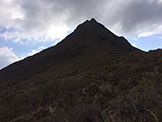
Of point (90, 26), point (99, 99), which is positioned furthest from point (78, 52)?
point (99, 99)

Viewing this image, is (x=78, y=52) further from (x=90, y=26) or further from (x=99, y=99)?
(x=99, y=99)

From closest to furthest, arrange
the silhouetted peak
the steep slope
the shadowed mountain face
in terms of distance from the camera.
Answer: the shadowed mountain face, the steep slope, the silhouetted peak

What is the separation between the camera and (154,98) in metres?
4.99

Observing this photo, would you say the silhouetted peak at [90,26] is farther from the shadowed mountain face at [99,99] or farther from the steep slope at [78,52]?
the shadowed mountain face at [99,99]

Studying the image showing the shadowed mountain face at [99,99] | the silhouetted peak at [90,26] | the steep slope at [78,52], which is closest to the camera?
the shadowed mountain face at [99,99]

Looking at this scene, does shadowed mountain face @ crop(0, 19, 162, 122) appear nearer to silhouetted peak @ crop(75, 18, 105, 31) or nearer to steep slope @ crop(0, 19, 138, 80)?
steep slope @ crop(0, 19, 138, 80)

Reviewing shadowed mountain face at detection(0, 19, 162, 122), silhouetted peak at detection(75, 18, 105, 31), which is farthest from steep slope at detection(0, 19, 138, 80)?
shadowed mountain face at detection(0, 19, 162, 122)

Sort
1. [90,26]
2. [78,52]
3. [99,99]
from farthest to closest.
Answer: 1. [90,26]
2. [78,52]
3. [99,99]

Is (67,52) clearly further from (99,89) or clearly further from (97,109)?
(97,109)

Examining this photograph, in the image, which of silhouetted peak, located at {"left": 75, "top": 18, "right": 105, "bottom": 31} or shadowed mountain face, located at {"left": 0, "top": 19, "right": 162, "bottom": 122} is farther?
silhouetted peak, located at {"left": 75, "top": 18, "right": 105, "bottom": 31}

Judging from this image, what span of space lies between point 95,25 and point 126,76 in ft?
169

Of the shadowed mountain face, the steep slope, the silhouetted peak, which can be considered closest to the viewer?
the shadowed mountain face

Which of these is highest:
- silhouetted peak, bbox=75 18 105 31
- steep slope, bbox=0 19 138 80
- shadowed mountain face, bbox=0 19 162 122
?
silhouetted peak, bbox=75 18 105 31

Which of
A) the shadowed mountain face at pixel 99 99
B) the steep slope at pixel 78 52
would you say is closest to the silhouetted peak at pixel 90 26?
the steep slope at pixel 78 52
